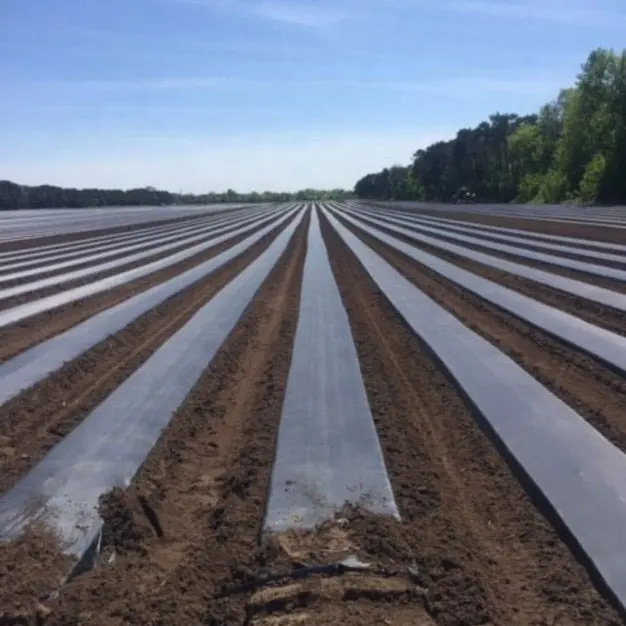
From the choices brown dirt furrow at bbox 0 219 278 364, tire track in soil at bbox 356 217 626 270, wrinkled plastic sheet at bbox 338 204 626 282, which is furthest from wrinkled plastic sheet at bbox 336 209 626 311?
brown dirt furrow at bbox 0 219 278 364

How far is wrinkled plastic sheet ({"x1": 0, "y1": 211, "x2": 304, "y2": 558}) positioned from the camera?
289 centimetres

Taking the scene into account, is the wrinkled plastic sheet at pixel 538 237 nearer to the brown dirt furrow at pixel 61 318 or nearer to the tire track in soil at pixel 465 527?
the brown dirt furrow at pixel 61 318

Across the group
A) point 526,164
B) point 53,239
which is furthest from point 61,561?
point 526,164

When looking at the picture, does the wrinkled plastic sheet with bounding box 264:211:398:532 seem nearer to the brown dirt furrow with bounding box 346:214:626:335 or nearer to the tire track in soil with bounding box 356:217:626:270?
the brown dirt furrow with bounding box 346:214:626:335

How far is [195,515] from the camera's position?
298 centimetres

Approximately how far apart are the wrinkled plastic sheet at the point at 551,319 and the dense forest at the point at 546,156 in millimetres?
27858

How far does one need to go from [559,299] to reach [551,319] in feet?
4.22

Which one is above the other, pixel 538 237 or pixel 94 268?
pixel 94 268

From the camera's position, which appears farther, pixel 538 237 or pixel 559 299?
pixel 538 237

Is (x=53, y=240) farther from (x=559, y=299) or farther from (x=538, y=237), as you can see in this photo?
(x=559, y=299)

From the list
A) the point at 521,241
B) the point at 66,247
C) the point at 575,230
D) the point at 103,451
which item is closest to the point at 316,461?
the point at 103,451

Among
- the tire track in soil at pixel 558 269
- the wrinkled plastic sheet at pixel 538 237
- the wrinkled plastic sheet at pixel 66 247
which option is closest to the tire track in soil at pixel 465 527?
the tire track in soil at pixel 558 269

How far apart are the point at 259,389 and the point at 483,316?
3.05 metres

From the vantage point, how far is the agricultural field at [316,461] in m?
2.34
